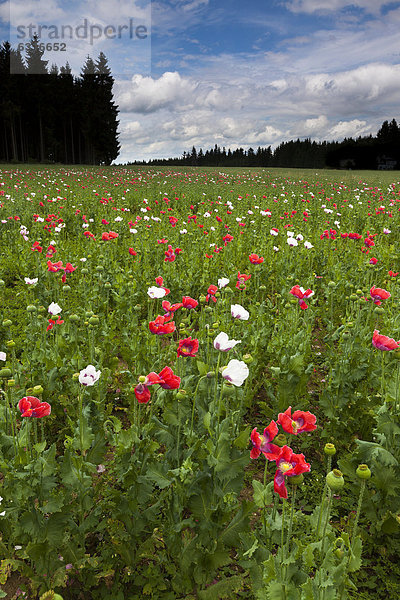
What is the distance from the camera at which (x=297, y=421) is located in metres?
1.61

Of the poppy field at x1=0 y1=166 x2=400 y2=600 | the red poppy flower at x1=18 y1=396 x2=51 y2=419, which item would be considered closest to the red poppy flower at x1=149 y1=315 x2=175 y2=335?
the poppy field at x1=0 y1=166 x2=400 y2=600

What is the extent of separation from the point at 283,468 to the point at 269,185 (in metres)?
17.0

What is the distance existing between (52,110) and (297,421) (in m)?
45.9

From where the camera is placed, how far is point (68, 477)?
188cm

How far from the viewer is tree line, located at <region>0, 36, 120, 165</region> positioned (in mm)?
38531

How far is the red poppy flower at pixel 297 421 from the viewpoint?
1.46m

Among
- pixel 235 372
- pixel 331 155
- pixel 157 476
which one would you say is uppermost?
pixel 331 155

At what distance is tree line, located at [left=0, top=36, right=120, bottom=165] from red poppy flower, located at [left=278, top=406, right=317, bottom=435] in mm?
41989

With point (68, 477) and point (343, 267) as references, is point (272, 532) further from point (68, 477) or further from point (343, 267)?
point (343, 267)

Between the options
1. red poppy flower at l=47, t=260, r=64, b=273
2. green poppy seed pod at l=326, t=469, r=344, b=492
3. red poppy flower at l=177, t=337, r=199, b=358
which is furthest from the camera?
red poppy flower at l=47, t=260, r=64, b=273

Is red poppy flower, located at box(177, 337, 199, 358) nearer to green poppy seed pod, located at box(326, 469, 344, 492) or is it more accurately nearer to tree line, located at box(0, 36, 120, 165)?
green poppy seed pod, located at box(326, 469, 344, 492)

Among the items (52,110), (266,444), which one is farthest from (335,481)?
(52,110)

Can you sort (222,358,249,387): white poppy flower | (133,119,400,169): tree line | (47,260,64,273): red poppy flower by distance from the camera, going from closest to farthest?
(222,358,249,387): white poppy flower, (47,260,64,273): red poppy flower, (133,119,400,169): tree line

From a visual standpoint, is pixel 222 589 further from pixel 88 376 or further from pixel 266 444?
pixel 88 376
